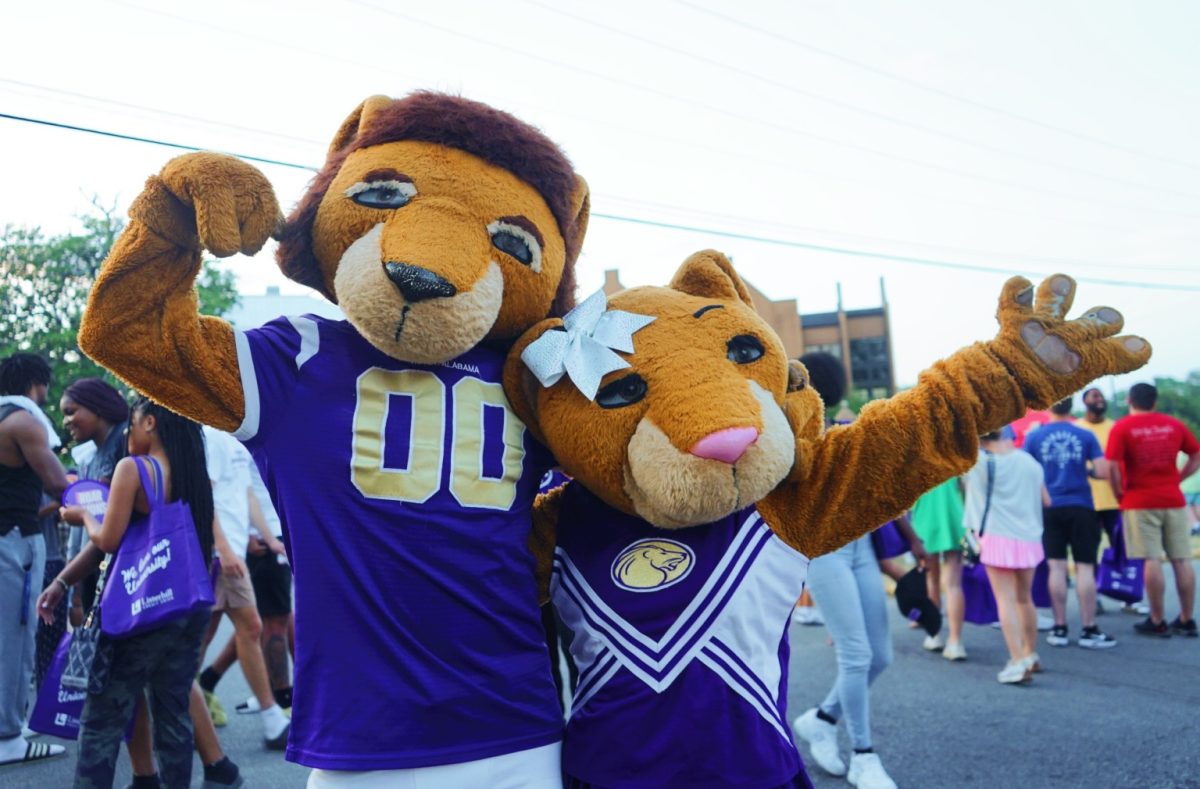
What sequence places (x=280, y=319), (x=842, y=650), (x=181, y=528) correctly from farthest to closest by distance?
(x=842, y=650) < (x=181, y=528) < (x=280, y=319)

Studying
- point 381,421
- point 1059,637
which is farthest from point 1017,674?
point 381,421

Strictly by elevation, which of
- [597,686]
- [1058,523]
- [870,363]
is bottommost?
[870,363]

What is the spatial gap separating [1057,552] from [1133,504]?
0.81 metres

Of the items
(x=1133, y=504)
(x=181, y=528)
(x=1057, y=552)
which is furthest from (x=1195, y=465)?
(x=181, y=528)

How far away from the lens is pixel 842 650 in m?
3.84

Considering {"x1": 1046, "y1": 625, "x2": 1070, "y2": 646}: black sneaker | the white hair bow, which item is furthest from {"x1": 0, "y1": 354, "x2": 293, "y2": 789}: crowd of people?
{"x1": 1046, "y1": 625, "x2": 1070, "y2": 646}: black sneaker

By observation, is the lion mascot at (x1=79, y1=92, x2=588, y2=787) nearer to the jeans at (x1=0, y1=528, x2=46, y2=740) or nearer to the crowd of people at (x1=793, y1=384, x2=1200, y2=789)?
the crowd of people at (x1=793, y1=384, x2=1200, y2=789)

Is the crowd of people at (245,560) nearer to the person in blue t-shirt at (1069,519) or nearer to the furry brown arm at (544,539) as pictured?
the person in blue t-shirt at (1069,519)

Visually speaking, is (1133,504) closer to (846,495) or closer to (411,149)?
(846,495)

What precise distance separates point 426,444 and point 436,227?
433mm

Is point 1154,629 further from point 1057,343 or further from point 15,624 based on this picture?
point 15,624

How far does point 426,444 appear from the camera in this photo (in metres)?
1.79

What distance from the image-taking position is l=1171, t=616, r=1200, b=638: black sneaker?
6762mm

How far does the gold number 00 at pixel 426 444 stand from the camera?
1747 mm
